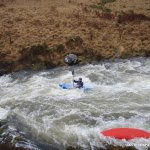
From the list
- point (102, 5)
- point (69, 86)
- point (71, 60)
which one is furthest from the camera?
point (102, 5)

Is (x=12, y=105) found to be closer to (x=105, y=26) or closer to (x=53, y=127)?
(x=53, y=127)

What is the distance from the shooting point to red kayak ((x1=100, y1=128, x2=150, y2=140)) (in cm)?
1042

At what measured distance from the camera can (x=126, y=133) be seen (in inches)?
416

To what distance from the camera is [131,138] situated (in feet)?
34.1

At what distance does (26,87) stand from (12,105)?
1.51 metres

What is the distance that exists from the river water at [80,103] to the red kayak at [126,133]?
0.45 ft

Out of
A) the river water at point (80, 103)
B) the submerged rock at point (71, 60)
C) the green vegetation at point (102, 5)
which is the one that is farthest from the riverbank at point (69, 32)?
the river water at point (80, 103)

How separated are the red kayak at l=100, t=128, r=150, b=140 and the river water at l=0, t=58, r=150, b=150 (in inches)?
5.4

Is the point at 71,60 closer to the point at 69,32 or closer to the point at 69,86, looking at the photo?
the point at 69,86

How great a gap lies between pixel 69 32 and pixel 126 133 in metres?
10.00

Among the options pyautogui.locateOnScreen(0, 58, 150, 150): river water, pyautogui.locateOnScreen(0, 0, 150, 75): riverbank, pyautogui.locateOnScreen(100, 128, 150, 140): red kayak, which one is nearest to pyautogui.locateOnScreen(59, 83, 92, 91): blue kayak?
pyautogui.locateOnScreen(0, 58, 150, 150): river water

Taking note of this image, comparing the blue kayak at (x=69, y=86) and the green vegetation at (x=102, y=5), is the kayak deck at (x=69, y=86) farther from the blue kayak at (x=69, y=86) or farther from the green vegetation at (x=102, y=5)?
the green vegetation at (x=102, y=5)

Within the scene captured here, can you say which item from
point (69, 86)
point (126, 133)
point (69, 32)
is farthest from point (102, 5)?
point (126, 133)

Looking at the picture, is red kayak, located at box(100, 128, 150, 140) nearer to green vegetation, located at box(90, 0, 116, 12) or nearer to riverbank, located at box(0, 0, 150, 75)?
riverbank, located at box(0, 0, 150, 75)
